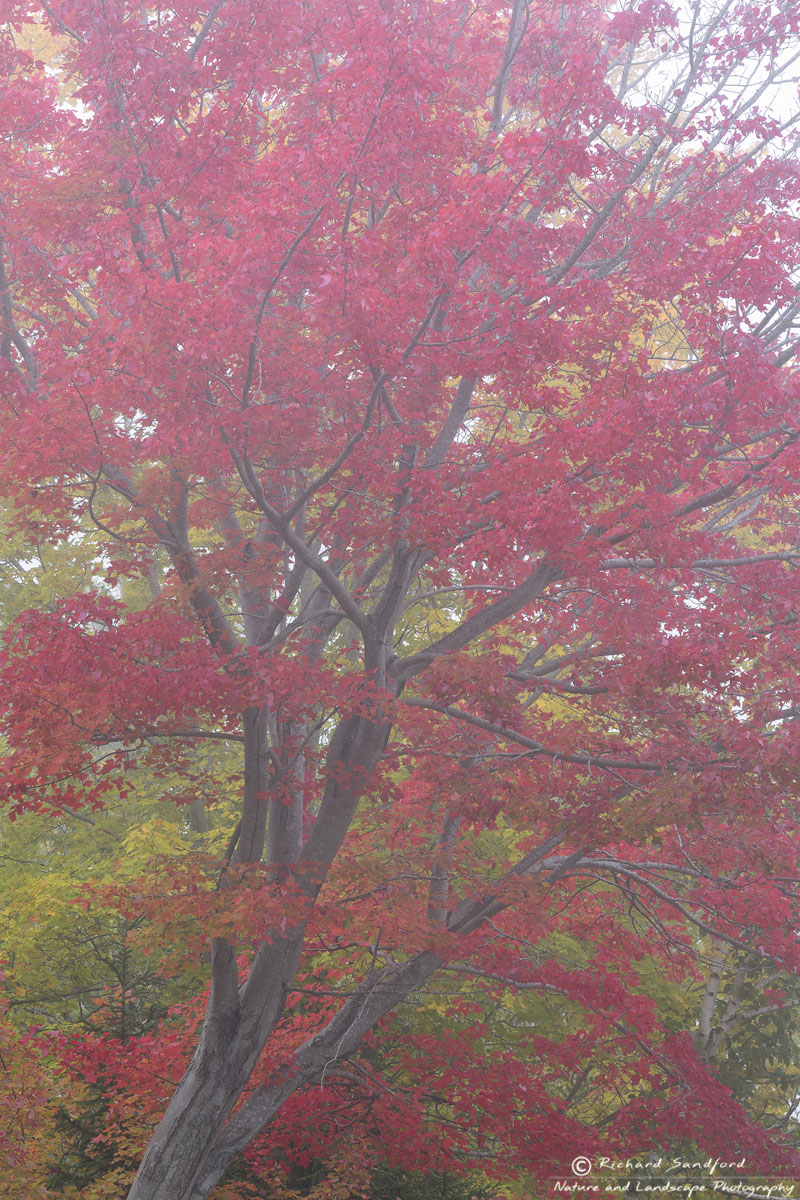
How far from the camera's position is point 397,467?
7469 millimetres

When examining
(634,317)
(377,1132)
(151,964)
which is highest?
(634,317)

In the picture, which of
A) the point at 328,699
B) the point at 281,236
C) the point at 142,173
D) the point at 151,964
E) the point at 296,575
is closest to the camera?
the point at 281,236

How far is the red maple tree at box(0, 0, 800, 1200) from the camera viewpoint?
18.5 feet

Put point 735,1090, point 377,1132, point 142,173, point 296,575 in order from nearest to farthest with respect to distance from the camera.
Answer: point 142,173
point 296,575
point 377,1132
point 735,1090

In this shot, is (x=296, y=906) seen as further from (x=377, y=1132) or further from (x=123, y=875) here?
(x=123, y=875)

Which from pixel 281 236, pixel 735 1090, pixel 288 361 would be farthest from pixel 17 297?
pixel 735 1090

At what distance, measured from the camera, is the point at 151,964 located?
35.7ft

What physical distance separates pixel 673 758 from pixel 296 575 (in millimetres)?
3387

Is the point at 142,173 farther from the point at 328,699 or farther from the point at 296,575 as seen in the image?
the point at 328,699

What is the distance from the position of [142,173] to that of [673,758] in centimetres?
561

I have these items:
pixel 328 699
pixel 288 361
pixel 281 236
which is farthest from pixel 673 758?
pixel 281 236

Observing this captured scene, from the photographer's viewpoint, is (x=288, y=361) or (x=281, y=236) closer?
(x=281, y=236)

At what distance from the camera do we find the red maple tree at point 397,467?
5652mm

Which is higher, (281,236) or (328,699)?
(281,236)
